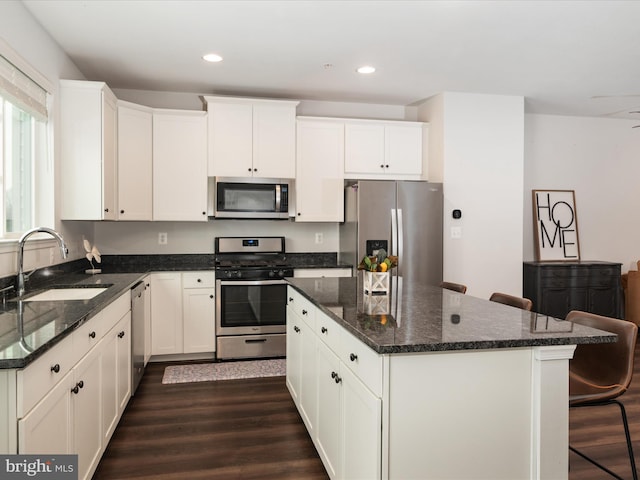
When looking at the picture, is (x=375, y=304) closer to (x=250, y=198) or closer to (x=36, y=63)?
(x=250, y=198)

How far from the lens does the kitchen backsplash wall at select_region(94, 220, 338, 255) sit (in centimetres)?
454

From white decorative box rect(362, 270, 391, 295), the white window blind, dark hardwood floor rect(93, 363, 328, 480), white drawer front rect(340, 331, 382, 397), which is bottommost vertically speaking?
dark hardwood floor rect(93, 363, 328, 480)

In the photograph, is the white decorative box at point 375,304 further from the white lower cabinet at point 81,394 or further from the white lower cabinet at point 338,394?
the white lower cabinet at point 81,394

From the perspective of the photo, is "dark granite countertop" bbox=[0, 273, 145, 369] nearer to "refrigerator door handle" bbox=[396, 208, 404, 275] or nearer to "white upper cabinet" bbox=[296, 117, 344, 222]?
"white upper cabinet" bbox=[296, 117, 344, 222]

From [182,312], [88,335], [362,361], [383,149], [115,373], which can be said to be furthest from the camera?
[383,149]

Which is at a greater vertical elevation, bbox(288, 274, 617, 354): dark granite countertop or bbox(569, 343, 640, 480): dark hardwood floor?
bbox(288, 274, 617, 354): dark granite countertop

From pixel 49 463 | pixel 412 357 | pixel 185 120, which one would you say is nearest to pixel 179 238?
pixel 185 120

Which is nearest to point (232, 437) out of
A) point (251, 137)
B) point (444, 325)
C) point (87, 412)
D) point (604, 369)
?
point (87, 412)

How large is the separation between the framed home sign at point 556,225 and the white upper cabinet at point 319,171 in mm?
2435

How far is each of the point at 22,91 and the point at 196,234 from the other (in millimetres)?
2197

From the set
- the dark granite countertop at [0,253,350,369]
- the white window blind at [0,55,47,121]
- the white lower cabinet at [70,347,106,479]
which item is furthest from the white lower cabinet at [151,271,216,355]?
the white lower cabinet at [70,347,106,479]

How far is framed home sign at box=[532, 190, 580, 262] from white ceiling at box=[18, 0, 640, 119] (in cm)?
120

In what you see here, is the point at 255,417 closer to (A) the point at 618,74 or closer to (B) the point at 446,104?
(B) the point at 446,104

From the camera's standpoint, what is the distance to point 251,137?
4383mm
